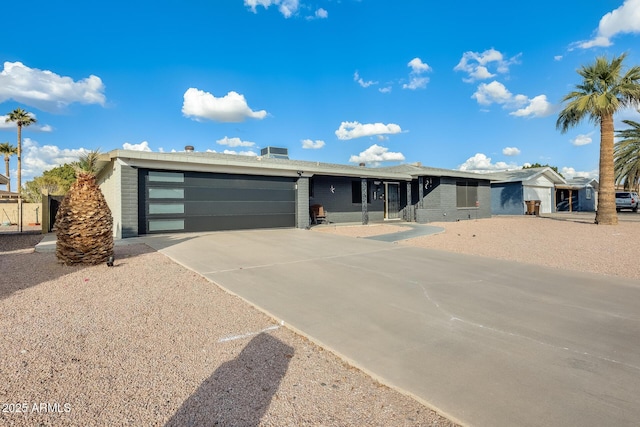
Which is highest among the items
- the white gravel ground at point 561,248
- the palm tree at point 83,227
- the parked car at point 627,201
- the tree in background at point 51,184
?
the tree in background at point 51,184

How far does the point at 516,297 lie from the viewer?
4.97m

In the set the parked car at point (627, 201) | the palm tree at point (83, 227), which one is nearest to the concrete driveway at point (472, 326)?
the palm tree at point (83, 227)

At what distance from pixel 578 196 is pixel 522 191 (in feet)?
39.2

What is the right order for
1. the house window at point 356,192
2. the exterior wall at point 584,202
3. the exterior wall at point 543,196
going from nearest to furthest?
the house window at point 356,192 → the exterior wall at point 543,196 → the exterior wall at point 584,202

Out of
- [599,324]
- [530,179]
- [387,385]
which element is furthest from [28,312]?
[530,179]

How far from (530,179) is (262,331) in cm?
2811

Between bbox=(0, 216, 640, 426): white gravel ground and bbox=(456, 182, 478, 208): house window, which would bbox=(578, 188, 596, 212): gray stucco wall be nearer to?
bbox=(456, 182, 478, 208): house window

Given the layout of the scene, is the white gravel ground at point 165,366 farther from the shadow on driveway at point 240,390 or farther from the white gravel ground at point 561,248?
the white gravel ground at point 561,248

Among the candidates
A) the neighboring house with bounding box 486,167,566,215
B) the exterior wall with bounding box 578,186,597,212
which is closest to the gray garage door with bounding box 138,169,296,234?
the neighboring house with bounding box 486,167,566,215

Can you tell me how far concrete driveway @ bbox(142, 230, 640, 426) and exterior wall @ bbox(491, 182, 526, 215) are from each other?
848 inches

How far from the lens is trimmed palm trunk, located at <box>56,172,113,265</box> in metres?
6.65

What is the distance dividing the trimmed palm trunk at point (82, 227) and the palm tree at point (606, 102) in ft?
62.1

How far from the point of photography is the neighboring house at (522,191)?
25.8 meters

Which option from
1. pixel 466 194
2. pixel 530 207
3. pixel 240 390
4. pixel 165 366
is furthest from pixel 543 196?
pixel 165 366
